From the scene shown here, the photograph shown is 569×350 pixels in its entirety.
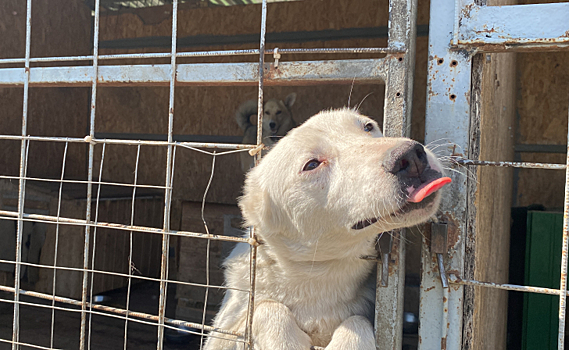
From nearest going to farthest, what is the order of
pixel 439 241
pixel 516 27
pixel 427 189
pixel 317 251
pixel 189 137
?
pixel 427 189, pixel 516 27, pixel 439 241, pixel 317 251, pixel 189 137

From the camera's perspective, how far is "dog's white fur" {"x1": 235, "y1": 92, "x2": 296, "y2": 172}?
240 inches

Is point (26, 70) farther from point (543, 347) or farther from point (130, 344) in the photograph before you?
point (543, 347)

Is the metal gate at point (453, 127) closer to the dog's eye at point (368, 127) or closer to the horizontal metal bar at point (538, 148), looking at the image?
the dog's eye at point (368, 127)

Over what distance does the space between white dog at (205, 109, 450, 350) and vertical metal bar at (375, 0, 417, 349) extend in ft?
0.25

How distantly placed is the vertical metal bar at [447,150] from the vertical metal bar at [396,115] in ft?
0.29

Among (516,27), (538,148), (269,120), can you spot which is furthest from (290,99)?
(516,27)

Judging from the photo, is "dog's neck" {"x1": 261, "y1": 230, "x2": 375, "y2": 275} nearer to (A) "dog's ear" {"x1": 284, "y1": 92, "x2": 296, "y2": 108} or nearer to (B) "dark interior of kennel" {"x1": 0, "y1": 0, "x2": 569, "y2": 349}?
(B) "dark interior of kennel" {"x1": 0, "y1": 0, "x2": 569, "y2": 349}

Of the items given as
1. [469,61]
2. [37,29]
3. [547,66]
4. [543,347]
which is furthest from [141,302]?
[547,66]

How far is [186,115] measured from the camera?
702 cm

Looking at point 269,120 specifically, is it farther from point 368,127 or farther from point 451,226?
point 451,226

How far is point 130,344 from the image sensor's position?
4.31 metres

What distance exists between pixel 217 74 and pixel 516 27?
1.15 m

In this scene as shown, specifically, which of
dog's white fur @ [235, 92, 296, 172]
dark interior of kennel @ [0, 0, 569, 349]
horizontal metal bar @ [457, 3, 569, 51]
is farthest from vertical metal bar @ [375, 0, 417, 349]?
dog's white fur @ [235, 92, 296, 172]

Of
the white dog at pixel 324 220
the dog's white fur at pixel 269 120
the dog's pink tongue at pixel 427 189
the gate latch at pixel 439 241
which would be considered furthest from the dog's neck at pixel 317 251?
the dog's white fur at pixel 269 120
